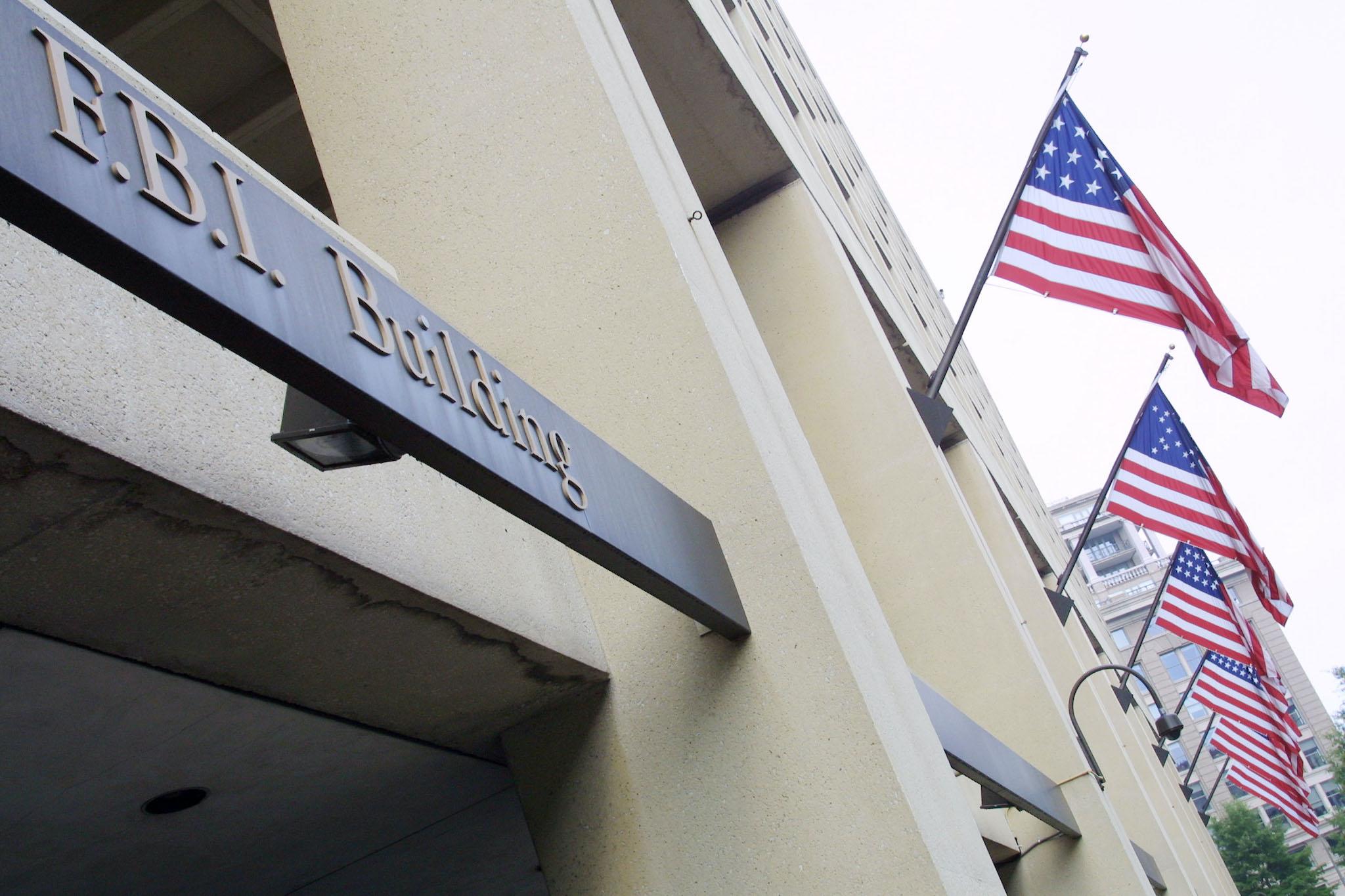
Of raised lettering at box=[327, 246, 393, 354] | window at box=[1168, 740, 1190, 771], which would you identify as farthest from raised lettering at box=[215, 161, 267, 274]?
window at box=[1168, 740, 1190, 771]

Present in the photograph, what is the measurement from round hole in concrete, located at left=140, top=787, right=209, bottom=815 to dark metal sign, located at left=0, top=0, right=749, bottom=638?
1.83m

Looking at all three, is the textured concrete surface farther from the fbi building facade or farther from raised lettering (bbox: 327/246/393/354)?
raised lettering (bbox: 327/246/393/354)

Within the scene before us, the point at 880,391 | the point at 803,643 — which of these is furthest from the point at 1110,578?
the point at 803,643

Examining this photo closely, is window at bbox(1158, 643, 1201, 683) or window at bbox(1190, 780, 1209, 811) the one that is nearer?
window at bbox(1190, 780, 1209, 811)

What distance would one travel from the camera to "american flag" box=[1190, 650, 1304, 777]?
21.2 m

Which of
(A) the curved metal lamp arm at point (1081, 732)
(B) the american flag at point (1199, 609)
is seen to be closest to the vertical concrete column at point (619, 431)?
(A) the curved metal lamp arm at point (1081, 732)

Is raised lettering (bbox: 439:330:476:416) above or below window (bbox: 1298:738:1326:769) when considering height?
above

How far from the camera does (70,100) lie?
2059 mm

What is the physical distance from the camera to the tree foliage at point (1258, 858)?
2207 inches

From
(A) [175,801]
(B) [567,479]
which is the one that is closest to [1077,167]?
(B) [567,479]

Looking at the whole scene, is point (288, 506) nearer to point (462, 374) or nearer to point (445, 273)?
point (462, 374)

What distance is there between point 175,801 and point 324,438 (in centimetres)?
219

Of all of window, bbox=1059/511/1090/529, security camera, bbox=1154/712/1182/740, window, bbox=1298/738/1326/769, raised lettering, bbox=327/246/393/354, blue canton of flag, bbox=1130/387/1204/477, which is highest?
window, bbox=1059/511/1090/529

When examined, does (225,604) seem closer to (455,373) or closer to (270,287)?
(455,373)
